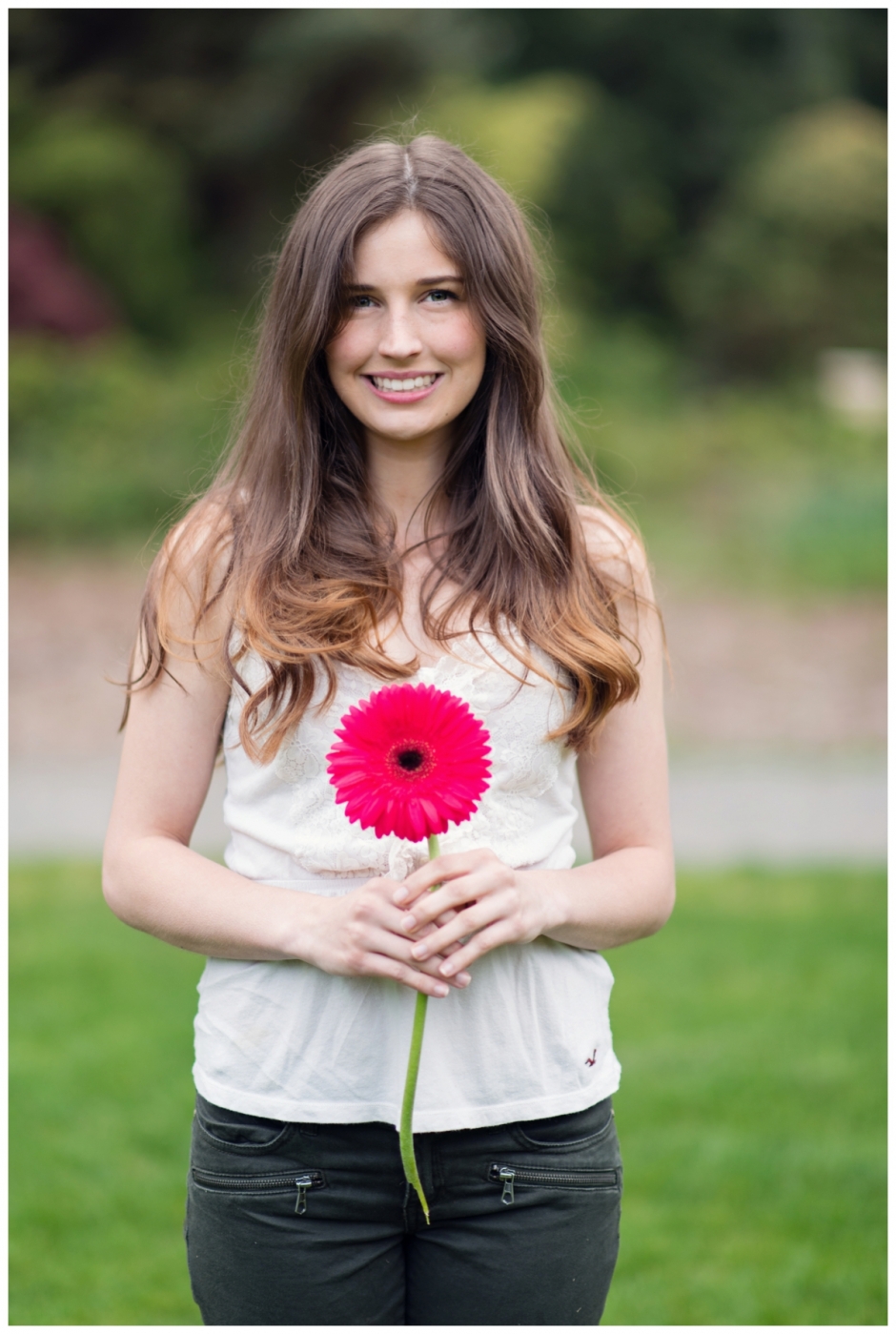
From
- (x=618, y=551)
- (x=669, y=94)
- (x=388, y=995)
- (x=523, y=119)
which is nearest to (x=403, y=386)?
(x=618, y=551)

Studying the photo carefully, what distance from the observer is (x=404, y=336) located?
66.7 inches

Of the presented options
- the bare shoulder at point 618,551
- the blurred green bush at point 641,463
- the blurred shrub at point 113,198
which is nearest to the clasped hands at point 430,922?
the bare shoulder at point 618,551

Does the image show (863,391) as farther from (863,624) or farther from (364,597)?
(364,597)

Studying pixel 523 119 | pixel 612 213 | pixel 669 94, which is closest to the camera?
pixel 523 119

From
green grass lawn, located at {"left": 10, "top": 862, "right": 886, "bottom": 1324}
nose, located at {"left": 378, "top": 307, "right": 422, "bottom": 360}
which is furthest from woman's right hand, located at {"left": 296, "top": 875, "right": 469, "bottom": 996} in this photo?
green grass lawn, located at {"left": 10, "top": 862, "right": 886, "bottom": 1324}

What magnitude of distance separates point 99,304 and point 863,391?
28.3 feet

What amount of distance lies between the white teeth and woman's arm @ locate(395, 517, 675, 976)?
0.39m

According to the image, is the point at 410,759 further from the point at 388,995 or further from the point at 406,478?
the point at 406,478

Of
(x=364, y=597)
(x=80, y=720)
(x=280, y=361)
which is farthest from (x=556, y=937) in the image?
(x=80, y=720)

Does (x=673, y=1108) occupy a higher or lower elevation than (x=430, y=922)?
lower

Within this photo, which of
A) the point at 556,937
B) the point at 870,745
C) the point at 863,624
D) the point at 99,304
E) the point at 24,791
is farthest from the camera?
the point at 99,304

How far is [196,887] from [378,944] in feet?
0.95

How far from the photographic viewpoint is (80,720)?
8594mm

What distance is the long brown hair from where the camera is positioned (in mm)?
1707
